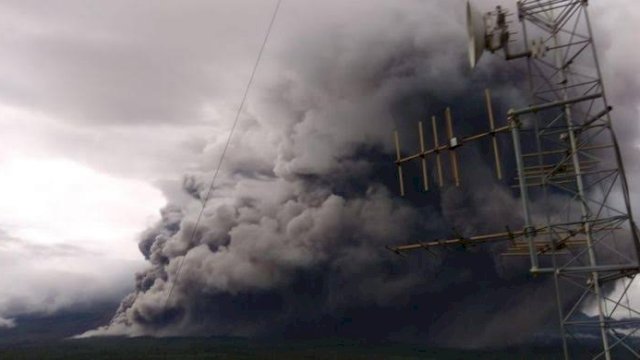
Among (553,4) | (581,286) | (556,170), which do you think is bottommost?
(581,286)

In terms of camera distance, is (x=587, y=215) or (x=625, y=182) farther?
(x=587, y=215)

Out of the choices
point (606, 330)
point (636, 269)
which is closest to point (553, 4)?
point (636, 269)

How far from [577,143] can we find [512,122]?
4189 millimetres

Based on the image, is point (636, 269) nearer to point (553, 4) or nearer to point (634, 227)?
point (634, 227)

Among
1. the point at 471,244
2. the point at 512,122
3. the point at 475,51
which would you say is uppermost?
the point at 475,51

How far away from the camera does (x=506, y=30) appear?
19672mm

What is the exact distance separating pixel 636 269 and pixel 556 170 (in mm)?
5252

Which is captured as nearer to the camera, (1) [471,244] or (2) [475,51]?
(1) [471,244]

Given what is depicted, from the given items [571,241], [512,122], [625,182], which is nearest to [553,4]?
[512,122]

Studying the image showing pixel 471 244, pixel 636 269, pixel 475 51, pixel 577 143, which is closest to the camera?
pixel 636 269

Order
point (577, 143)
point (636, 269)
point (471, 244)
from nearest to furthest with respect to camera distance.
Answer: point (636, 269)
point (471, 244)
point (577, 143)

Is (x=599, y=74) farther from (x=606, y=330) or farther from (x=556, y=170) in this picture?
(x=606, y=330)

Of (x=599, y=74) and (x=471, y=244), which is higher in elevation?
(x=599, y=74)

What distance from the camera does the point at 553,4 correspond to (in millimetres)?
22172
